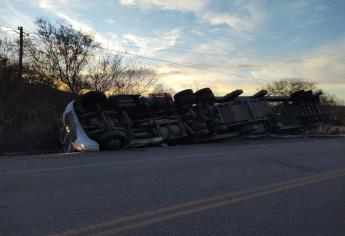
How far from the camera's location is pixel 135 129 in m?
14.7

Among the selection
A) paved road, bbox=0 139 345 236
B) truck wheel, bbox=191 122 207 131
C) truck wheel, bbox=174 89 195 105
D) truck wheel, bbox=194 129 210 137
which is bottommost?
paved road, bbox=0 139 345 236

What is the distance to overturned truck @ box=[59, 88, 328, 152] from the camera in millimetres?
13414

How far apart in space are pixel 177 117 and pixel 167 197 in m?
10.0

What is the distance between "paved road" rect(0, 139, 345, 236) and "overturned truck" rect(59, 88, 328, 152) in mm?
3198

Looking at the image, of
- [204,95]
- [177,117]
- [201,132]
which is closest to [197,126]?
[201,132]

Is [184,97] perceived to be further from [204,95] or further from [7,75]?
[7,75]

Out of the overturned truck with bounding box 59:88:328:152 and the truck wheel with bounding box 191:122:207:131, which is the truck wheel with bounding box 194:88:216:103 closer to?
the overturned truck with bounding box 59:88:328:152

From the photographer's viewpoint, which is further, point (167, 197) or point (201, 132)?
point (201, 132)

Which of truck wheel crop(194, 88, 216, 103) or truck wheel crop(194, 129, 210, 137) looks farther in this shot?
truck wheel crop(194, 88, 216, 103)

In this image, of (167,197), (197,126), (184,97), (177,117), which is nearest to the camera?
(167,197)

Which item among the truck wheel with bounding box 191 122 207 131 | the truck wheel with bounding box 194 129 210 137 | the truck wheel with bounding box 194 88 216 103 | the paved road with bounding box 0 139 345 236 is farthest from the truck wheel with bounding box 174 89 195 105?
the paved road with bounding box 0 139 345 236

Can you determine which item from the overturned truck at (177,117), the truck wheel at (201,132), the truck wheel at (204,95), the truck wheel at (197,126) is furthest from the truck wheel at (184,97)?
the truck wheel at (201,132)

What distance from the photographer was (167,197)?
6.30 meters

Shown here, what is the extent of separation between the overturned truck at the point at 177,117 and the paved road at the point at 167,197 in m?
3.20
